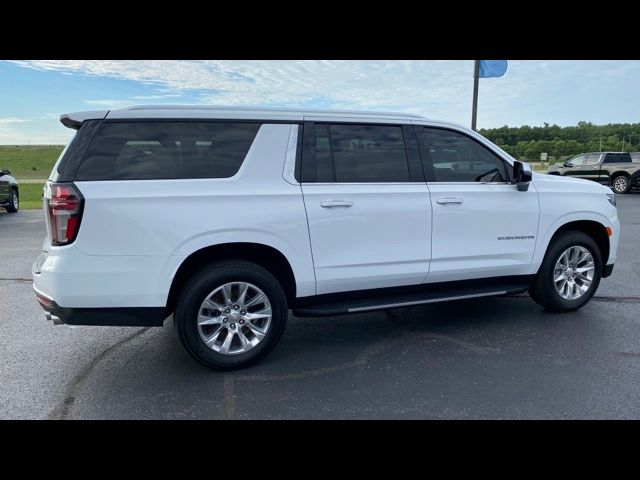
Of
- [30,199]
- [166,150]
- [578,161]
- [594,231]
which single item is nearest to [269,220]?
[166,150]

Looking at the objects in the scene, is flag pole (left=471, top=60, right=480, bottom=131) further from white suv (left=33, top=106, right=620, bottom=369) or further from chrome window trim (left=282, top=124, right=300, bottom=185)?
chrome window trim (left=282, top=124, right=300, bottom=185)

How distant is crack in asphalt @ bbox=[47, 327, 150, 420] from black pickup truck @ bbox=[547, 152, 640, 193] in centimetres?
1965

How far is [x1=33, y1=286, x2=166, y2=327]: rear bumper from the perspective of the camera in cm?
314

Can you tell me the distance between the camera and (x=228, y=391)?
3205mm

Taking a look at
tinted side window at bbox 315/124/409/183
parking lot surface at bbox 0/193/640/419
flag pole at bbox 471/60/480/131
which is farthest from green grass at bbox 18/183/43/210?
tinted side window at bbox 315/124/409/183

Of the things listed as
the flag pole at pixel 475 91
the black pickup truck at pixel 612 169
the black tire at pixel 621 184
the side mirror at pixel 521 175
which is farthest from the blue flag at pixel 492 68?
the black tire at pixel 621 184

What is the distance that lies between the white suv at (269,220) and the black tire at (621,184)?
61.7 feet

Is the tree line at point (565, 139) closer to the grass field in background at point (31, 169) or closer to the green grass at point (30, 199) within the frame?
the grass field in background at point (31, 169)

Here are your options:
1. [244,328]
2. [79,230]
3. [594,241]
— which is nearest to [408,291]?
[244,328]

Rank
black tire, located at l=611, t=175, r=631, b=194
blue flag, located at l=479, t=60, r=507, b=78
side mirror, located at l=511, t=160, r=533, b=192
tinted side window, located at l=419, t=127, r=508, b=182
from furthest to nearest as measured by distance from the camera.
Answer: black tire, located at l=611, t=175, r=631, b=194 → blue flag, located at l=479, t=60, r=507, b=78 → side mirror, located at l=511, t=160, r=533, b=192 → tinted side window, located at l=419, t=127, r=508, b=182

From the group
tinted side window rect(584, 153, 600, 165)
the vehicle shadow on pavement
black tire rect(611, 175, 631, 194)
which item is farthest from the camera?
tinted side window rect(584, 153, 600, 165)

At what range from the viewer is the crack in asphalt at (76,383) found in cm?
291

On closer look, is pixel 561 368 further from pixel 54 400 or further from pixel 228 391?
pixel 54 400

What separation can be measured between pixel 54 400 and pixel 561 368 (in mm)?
3757
